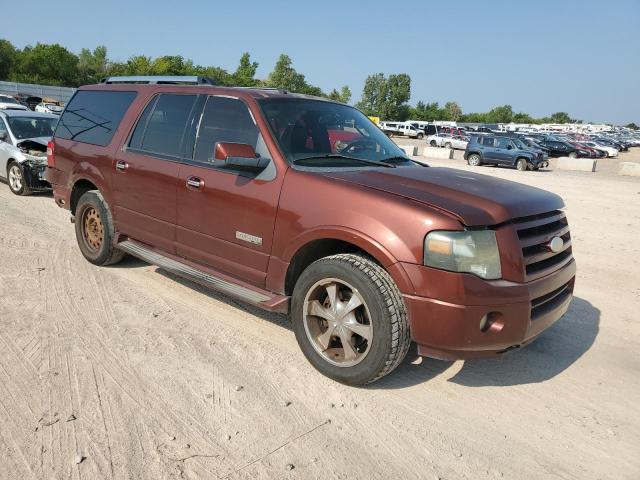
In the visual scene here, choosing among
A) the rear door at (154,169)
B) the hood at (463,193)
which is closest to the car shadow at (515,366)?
the hood at (463,193)

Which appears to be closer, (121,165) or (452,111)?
(121,165)

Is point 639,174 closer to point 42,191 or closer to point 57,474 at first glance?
point 42,191

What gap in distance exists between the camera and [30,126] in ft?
33.9

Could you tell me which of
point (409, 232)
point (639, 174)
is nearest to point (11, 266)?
point (409, 232)

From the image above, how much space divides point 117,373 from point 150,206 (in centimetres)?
175

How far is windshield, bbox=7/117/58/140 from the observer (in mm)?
10062

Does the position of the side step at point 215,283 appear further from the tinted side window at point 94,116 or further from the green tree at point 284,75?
the green tree at point 284,75

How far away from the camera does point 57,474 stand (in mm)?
2430

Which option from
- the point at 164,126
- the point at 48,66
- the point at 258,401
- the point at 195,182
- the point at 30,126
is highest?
the point at 48,66

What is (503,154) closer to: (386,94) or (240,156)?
(240,156)

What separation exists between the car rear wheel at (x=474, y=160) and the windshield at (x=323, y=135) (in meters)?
23.1

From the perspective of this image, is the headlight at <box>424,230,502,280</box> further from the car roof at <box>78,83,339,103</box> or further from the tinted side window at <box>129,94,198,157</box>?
the tinted side window at <box>129,94,198,157</box>

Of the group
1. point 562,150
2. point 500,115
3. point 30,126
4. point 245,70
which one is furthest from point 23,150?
point 500,115

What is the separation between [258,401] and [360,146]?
2.27 metres
